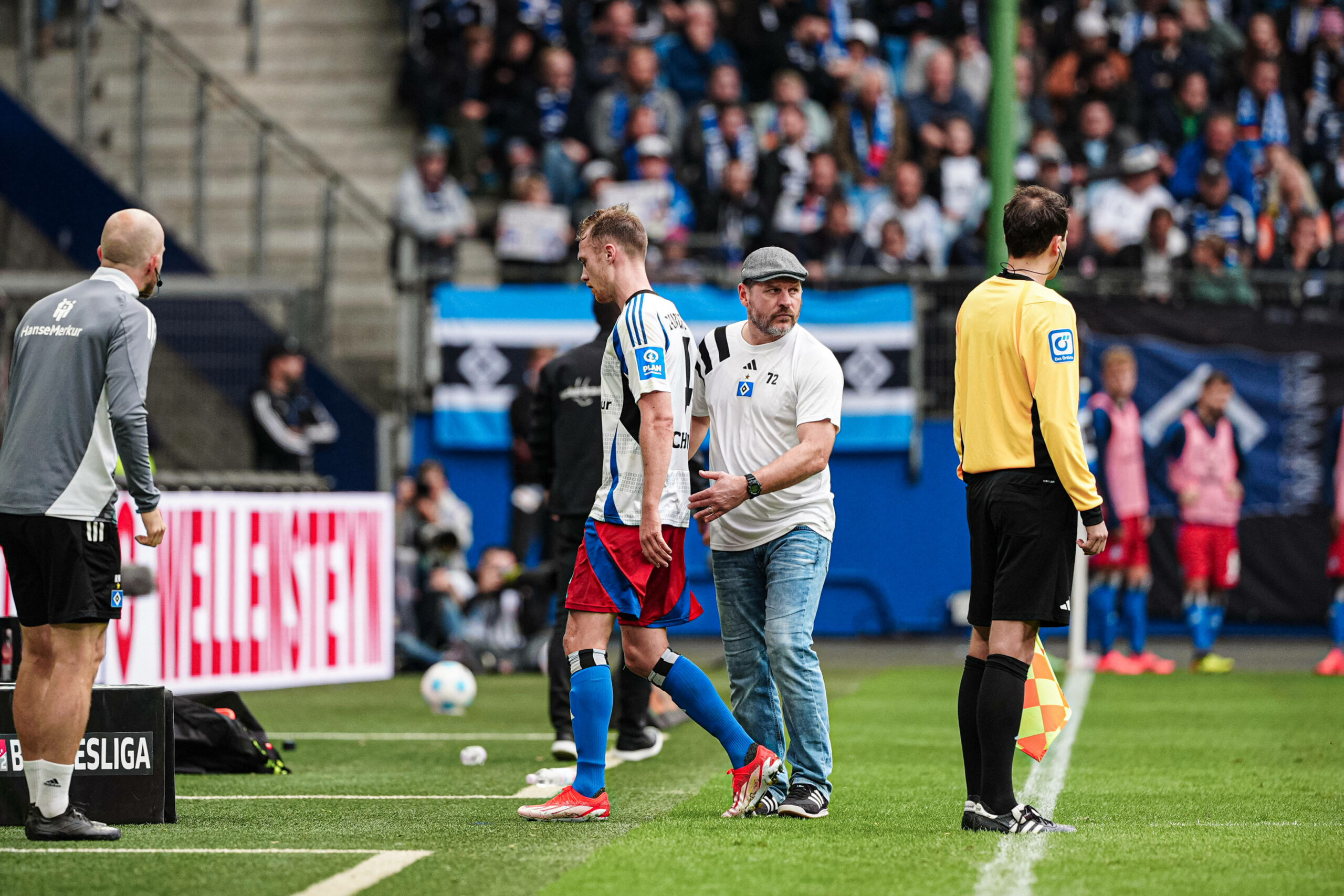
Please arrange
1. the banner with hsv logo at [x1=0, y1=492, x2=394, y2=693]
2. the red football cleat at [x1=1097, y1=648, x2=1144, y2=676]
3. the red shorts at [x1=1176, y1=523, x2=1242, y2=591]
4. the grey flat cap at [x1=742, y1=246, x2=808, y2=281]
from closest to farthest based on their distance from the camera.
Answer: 1. the grey flat cap at [x1=742, y1=246, x2=808, y2=281]
2. the banner with hsv logo at [x1=0, y1=492, x2=394, y2=693]
3. the red football cleat at [x1=1097, y1=648, x2=1144, y2=676]
4. the red shorts at [x1=1176, y1=523, x2=1242, y2=591]

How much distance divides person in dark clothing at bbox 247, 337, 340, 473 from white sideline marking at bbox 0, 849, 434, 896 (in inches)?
366

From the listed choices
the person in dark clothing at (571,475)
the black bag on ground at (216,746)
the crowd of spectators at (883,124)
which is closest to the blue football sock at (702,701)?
the person in dark clothing at (571,475)

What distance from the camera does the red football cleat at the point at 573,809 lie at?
6.92 m

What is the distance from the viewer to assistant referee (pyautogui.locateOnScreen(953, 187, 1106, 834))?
6520 mm

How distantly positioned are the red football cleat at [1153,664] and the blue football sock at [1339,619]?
1.32m

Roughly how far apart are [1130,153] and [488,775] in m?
12.2

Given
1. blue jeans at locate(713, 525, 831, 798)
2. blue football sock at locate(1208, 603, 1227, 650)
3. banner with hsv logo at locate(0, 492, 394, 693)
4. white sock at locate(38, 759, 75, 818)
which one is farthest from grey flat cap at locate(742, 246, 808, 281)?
blue football sock at locate(1208, 603, 1227, 650)

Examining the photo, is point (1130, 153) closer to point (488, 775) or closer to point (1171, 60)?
point (1171, 60)

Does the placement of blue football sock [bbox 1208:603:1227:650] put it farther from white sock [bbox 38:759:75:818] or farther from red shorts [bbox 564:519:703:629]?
white sock [bbox 38:759:75:818]

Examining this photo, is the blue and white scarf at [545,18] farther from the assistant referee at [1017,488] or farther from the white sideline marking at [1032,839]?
the assistant referee at [1017,488]

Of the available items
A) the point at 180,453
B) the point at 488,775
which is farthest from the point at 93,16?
the point at 488,775

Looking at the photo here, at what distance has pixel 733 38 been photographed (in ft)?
66.9

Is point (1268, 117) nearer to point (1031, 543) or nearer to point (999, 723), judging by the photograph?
point (1031, 543)

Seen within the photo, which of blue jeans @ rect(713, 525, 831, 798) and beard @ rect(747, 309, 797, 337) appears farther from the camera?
beard @ rect(747, 309, 797, 337)
